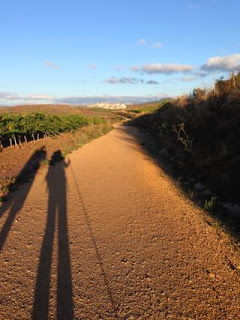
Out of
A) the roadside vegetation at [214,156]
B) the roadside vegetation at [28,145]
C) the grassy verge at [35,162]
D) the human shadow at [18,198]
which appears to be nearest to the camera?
the human shadow at [18,198]

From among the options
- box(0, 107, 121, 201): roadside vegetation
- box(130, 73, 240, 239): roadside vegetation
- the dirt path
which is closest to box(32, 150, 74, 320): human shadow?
the dirt path

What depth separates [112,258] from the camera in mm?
4734

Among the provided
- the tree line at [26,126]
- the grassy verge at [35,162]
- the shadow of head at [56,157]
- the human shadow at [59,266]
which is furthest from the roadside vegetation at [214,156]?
the tree line at [26,126]

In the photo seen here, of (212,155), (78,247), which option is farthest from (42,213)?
(212,155)

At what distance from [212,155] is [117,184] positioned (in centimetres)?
344

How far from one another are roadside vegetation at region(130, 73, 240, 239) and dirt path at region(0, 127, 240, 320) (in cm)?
69

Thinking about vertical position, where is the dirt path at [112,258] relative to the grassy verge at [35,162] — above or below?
below

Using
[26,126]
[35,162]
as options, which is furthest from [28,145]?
[35,162]

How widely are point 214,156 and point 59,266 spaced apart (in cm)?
667

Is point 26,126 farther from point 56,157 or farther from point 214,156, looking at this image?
point 214,156

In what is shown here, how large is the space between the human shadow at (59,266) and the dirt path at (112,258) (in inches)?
0.5

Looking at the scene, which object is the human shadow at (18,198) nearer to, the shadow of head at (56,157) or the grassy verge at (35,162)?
the grassy verge at (35,162)

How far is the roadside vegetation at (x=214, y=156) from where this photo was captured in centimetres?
691

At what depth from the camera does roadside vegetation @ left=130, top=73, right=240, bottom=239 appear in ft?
22.7
